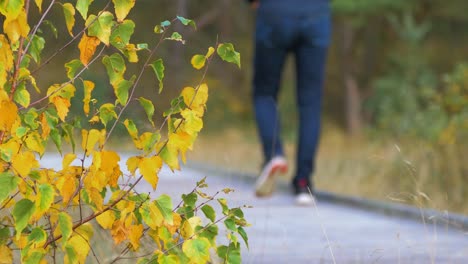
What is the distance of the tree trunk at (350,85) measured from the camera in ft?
79.8

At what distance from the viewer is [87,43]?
3123 millimetres

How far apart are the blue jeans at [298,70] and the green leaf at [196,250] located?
4.66 meters

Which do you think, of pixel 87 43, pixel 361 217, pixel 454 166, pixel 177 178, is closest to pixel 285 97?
pixel 177 178

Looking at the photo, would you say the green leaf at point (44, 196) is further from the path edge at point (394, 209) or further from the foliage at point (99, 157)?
the path edge at point (394, 209)

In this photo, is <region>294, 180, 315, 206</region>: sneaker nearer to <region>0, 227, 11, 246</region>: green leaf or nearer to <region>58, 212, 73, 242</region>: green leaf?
<region>0, 227, 11, 246</region>: green leaf

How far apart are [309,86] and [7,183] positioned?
5085 mm

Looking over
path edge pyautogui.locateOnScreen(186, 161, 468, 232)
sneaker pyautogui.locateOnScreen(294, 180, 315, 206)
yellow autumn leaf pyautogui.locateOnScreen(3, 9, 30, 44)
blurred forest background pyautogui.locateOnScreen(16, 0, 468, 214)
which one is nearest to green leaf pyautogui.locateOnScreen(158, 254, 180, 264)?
yellow autumn leaf pyautogui.locateOnScreen(3, 9, 30, 44)

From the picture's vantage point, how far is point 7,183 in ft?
9.43

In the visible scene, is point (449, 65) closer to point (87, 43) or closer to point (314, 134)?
point (314, 134)

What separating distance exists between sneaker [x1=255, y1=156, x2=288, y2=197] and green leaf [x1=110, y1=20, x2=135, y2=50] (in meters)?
4.58

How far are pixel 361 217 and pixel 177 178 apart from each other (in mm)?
3681

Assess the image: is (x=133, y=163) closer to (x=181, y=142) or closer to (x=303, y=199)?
(x=181, y=142)

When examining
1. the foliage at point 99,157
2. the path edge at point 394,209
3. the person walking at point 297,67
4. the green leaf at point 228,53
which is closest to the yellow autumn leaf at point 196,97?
the foliage at point 99,157

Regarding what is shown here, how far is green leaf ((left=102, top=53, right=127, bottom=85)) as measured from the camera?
3.18 metres
